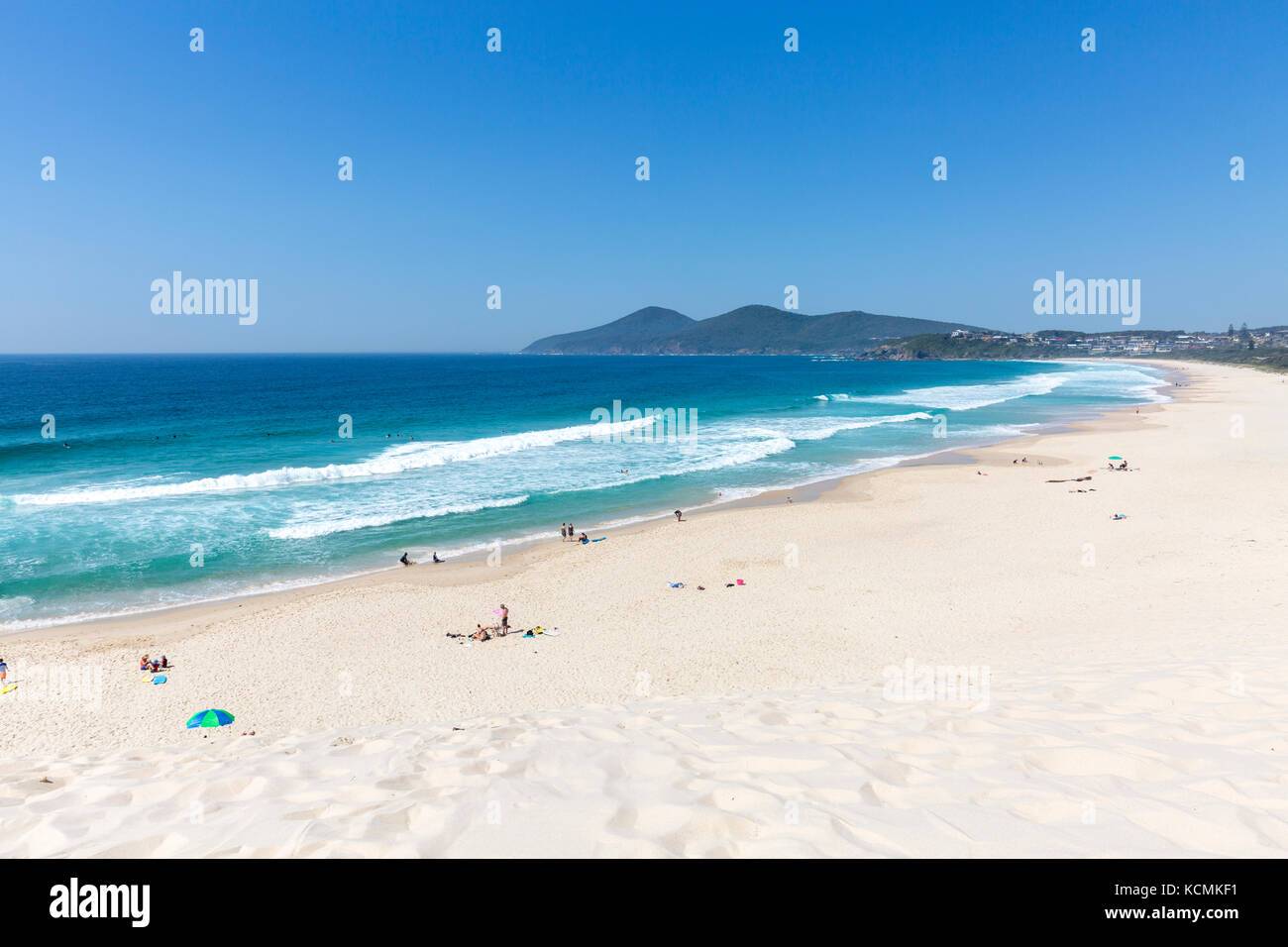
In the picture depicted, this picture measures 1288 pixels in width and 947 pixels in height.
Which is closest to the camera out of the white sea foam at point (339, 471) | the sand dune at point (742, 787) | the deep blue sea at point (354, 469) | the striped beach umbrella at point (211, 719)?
the sand dune at point (742, 787)

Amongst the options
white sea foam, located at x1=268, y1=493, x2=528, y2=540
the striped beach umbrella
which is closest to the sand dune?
the striped beach umbrella

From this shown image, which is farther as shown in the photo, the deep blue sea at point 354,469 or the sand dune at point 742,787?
the deep blue sea at point 354,469

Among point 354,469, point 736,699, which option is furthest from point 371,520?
point 736,699

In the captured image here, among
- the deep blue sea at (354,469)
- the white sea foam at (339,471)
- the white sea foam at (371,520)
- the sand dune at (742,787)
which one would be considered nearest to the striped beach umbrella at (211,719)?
the sand dune at (742,787)

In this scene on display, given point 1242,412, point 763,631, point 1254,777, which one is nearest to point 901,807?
point 1254,777

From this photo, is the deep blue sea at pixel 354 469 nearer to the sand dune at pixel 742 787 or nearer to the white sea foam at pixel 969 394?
the white sea foam at pixel 969 394

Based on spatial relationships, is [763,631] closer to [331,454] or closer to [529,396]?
[331,454]
